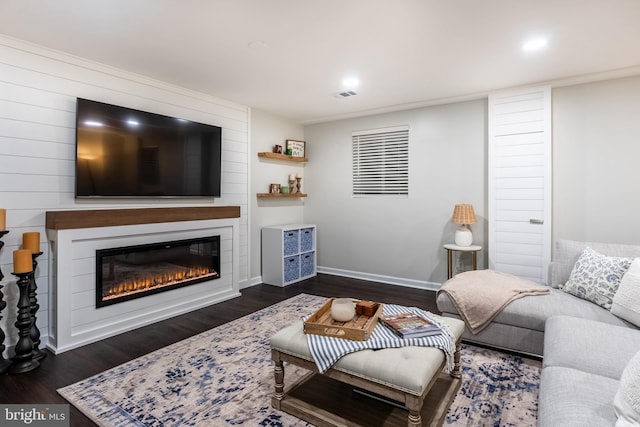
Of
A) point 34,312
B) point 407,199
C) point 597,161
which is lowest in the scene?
point 34,312

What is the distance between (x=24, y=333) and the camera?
251cm

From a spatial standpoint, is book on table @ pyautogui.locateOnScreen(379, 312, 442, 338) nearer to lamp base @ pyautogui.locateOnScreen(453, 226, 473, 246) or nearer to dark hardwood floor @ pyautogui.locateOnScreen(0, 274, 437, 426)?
dark hardwood floor @ pyautogui.locateOnScreen(0, 274, 437, 426)

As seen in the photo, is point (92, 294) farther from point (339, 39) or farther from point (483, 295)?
point (483, 295)

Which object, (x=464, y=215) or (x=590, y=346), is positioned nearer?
(x=590, y=346)

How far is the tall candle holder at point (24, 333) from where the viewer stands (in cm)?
245

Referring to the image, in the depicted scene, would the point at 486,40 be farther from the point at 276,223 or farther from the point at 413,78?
the point at 276,223

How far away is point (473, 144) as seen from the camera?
421cm

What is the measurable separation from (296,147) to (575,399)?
468 cm

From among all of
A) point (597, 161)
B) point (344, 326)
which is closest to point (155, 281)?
point (344, 326)

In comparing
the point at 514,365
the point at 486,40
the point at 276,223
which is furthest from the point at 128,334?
the point at 486,40

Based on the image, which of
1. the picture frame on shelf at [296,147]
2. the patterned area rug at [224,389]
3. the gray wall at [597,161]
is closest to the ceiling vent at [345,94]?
the picture frame on shelf at [296,147]

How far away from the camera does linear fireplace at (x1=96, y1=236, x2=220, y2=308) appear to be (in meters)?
3.10

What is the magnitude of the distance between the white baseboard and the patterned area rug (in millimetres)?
1774

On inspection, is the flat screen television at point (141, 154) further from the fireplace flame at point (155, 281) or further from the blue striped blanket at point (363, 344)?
the blue striped blanket at point (363, 344)
